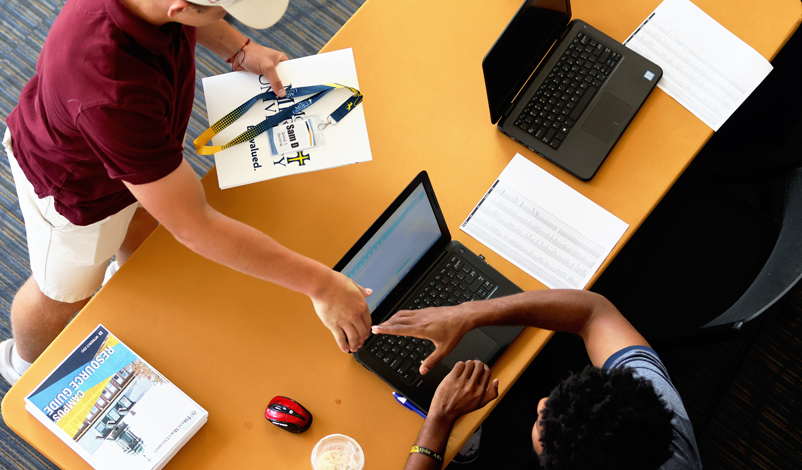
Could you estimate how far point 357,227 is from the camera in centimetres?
135

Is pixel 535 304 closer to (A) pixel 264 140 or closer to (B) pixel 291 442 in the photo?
(B) pixel 291 442

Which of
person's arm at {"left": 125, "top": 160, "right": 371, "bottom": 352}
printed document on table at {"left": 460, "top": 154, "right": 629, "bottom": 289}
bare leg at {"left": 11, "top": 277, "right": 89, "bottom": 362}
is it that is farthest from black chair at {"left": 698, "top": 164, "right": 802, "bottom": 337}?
bare leg at {"left": 11, "top": 277, "right": 89, "bottom": 362}

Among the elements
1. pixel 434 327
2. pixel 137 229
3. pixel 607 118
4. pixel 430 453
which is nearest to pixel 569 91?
pixel 607 118

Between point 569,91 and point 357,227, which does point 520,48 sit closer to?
point 569,91

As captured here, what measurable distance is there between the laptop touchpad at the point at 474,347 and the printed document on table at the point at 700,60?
793 millimetres

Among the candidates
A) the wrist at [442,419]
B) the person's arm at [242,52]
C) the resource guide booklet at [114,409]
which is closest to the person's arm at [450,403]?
the wrist at [442,419]

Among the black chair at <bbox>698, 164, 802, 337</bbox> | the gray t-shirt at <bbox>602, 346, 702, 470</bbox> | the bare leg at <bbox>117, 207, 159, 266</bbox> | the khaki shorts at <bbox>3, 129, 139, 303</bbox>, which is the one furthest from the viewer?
the bare leg at <bbox>117, 207, 159, 266</bbox>

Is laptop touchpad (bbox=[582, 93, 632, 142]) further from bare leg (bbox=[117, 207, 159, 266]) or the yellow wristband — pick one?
bare leg (bbox=[117, 207, 159, 266])

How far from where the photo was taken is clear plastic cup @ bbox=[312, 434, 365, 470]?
1168mm

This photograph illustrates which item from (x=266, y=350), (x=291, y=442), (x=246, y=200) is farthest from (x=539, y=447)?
(x=246, y=200)

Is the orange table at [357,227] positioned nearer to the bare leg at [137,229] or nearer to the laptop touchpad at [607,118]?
the laptop touchpad at [607,118]

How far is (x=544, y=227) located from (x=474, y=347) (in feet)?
1.12

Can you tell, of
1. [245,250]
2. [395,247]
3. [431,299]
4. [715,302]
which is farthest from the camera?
[715,302]

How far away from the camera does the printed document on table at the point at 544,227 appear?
133 centimetres
